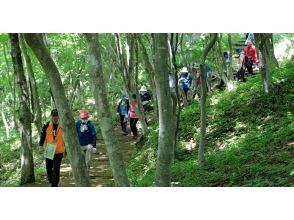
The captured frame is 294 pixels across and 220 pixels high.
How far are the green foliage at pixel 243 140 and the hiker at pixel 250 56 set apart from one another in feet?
10.1

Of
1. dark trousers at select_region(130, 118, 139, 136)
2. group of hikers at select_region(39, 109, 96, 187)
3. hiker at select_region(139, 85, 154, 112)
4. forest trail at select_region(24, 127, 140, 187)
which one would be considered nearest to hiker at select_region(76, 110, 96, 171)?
group of hikers at select_region(39, 109, 96, 187)

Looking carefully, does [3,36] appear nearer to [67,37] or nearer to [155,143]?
[155,143]

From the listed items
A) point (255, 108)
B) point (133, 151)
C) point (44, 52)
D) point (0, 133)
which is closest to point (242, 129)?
point (255, 108)

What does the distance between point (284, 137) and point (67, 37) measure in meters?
12.2

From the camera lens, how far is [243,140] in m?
10.7

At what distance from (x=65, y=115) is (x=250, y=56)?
1379 cm

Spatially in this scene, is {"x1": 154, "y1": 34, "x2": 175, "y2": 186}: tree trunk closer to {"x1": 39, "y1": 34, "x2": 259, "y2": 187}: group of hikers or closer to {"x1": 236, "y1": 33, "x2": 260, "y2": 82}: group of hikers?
{"x1": 39, "y1": 34, "x2": 259, "y2": 187}: group of hikers

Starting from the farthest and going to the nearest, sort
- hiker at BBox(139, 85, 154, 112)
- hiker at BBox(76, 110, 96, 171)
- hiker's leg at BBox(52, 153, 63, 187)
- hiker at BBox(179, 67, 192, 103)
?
hiker at BBox(139, 85, 154, 112) < hiker at BBox(179, 67, 192, 103) < hiker at BBox(76, 110, 96, 171) < hiker's leg at BBox(52, 153, 63, 187)

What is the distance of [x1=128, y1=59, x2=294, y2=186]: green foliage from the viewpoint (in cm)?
826

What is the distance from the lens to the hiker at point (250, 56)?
1803 centimetres

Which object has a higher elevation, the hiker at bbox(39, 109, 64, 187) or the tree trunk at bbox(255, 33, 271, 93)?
the tree trunk at bbox(255, 33, 271, 93)

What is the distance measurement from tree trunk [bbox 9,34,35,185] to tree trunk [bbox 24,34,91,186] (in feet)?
13.0

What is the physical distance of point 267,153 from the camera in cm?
922

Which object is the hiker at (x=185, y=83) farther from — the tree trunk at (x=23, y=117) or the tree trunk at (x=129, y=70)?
the tree trunk at (x=23, y=117)
